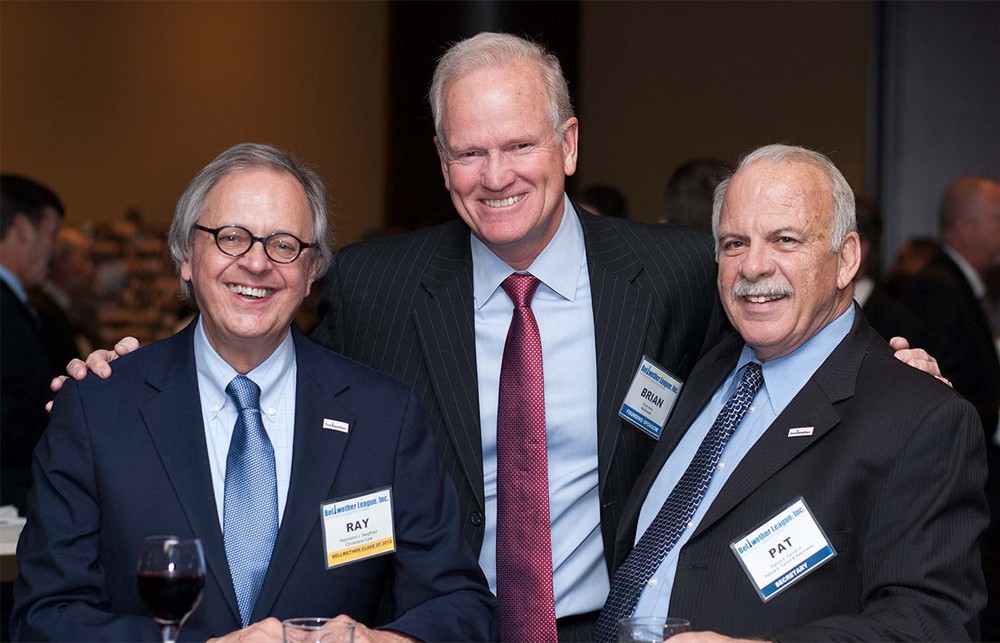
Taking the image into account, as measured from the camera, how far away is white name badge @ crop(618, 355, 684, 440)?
9.16ft

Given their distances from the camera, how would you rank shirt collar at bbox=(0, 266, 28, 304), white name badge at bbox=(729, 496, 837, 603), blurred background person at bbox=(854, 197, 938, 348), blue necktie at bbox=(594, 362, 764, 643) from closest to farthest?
white name badge at bbox=(729, 496, 837, 603) → blue necktie at bbox=(594, 362, 764, 643) → blurred background person at bbox=(854, 197, 938, 348) → shirt collar at bbox=(0, 266, 28, 304)

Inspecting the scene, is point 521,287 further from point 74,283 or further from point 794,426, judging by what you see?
point 74,283

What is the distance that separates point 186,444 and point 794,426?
1187 millimetres

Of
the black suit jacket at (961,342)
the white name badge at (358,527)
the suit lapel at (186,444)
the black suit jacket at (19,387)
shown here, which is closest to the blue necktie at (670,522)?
the white name badge at (358,527)

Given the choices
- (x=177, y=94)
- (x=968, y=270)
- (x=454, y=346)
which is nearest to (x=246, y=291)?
(x=454, y=346)

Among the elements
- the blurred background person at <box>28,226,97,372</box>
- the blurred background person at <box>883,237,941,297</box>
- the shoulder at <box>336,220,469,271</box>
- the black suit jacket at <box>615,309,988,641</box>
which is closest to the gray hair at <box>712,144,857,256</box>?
the black suit jacket at <box>615,309,988,641</box>

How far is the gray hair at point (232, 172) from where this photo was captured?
8.14ft

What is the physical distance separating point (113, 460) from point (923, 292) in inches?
178

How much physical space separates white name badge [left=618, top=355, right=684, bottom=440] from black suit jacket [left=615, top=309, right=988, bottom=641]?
1.37 feet

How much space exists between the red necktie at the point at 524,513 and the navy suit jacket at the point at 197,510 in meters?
0.18

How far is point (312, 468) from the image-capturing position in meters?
2.43

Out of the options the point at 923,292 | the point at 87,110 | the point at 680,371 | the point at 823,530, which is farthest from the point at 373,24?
the point at 823,530

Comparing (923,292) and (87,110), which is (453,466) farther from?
(87,110)

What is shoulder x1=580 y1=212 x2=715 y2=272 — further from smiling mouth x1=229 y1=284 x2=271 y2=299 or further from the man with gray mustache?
smiling mouth x1=229 y1=284 x2=271 y2=299
